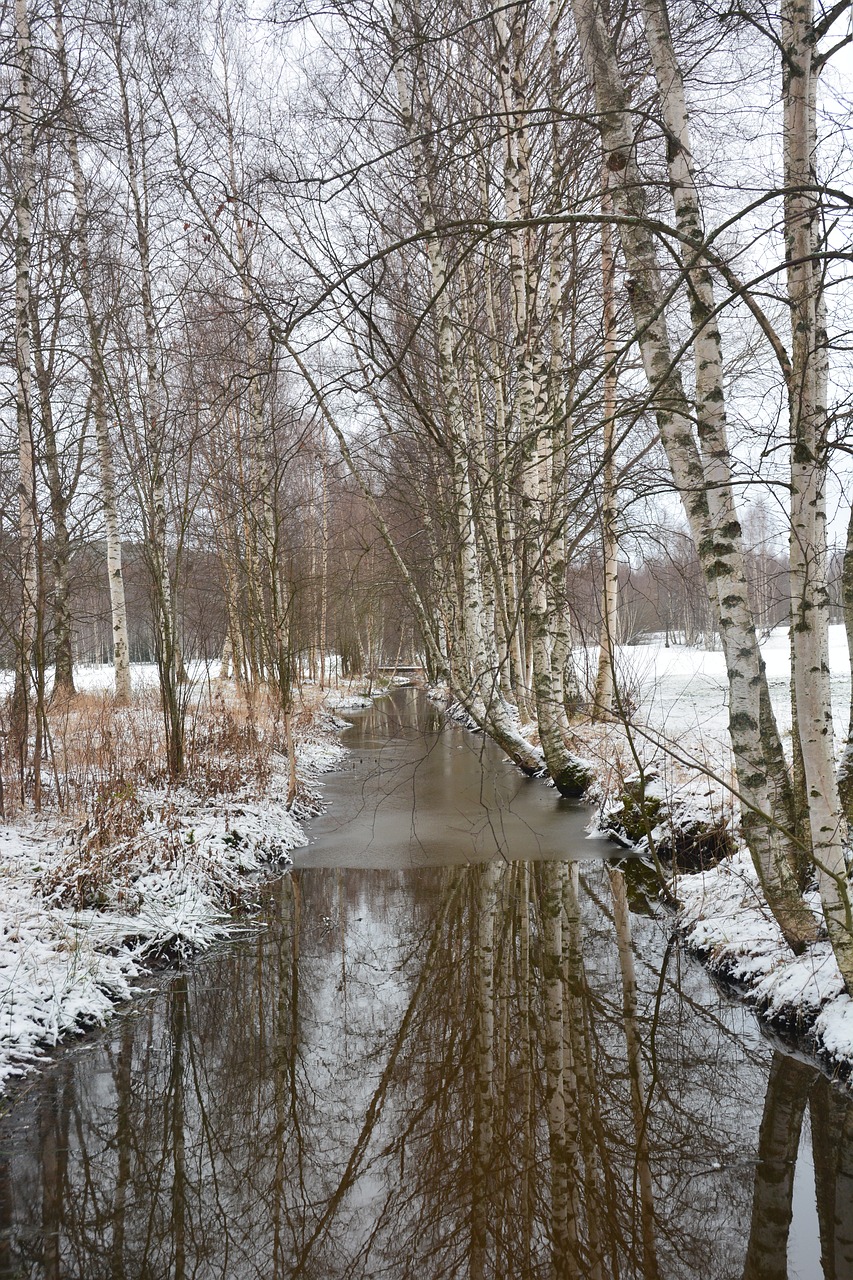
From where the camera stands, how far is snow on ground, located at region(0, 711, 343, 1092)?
488cm

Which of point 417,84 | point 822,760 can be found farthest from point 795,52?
point 417,84

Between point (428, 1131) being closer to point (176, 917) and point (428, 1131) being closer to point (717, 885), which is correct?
point (176, 917)

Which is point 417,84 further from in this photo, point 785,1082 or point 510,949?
point 785,1082

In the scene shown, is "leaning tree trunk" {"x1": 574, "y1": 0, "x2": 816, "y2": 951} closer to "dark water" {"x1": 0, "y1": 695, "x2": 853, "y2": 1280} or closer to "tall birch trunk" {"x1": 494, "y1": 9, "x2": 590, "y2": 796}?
"dark water" {"x1": 0, "y1": 695, "x2": 853, "y2": 1280}

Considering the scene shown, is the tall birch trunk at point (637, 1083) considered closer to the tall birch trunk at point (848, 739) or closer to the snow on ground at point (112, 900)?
the tall birch trunk at point (848, 739)

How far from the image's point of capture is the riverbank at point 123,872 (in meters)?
A: 4.99

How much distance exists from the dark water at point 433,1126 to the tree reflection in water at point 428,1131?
1cm

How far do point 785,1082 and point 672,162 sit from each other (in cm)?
475

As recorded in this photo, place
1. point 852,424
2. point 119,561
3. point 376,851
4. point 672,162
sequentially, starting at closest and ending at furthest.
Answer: point 852,424
point 672,162
point 376,851
point 119,561

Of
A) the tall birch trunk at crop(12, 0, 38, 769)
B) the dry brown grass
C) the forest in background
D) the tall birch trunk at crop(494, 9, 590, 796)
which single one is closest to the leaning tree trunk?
the forest in background

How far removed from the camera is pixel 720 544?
15.6ft

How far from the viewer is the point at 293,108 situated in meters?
10.7

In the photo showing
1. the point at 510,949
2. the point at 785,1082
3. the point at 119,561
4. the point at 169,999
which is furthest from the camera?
the point at 119,561

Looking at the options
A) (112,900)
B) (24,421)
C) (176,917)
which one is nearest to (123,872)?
(112,900)
